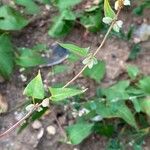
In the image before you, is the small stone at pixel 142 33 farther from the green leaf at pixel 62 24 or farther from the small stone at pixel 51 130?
the small stone at pixel 51 130

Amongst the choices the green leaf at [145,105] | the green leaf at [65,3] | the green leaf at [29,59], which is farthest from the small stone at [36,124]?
the green leaf at [65,3]

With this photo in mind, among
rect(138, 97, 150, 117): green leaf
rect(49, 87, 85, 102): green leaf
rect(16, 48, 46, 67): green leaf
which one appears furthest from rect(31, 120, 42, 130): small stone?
rect(49, 87, 85, 102): green leaf

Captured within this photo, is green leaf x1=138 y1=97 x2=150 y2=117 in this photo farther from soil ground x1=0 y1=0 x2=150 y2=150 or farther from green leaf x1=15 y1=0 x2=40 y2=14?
green leaf x1=15 y1=0 x2=40 y2=14

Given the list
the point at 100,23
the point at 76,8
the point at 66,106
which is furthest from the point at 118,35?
the point at 66,106

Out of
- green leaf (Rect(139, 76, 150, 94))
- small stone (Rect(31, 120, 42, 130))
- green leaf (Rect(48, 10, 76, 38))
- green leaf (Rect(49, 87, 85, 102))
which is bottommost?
small stone (Rect(31, 120, 42, 130))

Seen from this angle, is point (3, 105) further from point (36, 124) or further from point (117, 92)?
point (117, 92)

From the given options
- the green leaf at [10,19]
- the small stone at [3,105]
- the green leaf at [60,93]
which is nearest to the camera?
the green leaf at [60,93]

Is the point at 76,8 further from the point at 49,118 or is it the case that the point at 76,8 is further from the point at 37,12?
the point at 49,118
